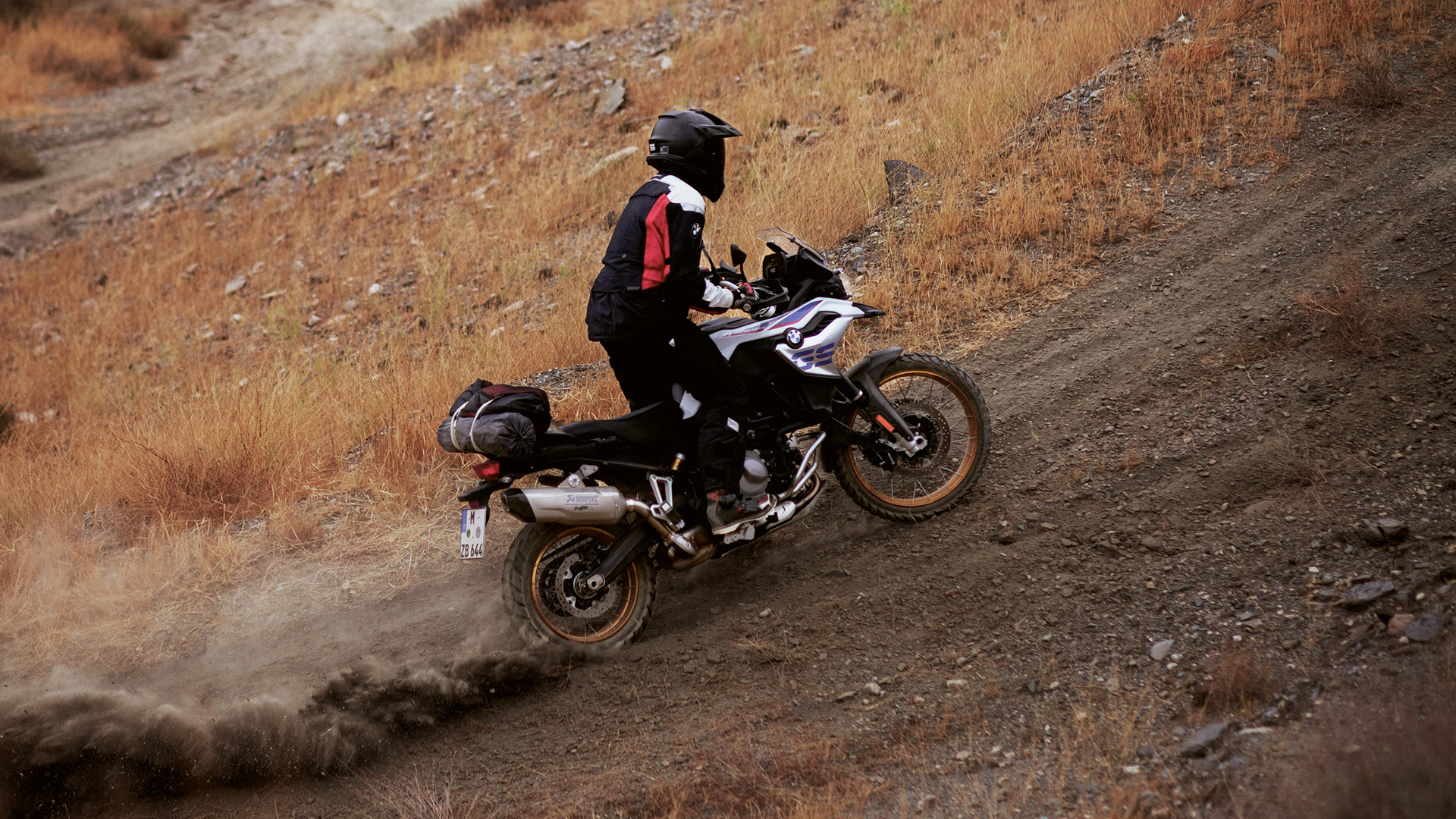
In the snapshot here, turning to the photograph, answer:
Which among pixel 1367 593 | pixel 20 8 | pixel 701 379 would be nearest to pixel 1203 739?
pixel 1367 593

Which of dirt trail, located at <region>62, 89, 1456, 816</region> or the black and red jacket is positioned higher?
the black and red jacket

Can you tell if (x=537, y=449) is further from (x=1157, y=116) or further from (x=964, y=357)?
(x=1157, y=116)

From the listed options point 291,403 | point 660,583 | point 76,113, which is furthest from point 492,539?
point 76,113

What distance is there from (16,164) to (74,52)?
5771 millimetres

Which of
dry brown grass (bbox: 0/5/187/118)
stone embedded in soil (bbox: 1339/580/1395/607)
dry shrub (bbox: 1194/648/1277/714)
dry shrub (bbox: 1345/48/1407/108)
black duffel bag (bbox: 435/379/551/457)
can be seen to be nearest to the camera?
dry shrub (bbox: 1194/648/1277/714)

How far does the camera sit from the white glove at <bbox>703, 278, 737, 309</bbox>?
430cm

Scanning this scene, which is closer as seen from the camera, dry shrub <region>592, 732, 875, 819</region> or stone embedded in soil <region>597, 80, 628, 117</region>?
dry shrub <region>592, 732, 875, 819</region>

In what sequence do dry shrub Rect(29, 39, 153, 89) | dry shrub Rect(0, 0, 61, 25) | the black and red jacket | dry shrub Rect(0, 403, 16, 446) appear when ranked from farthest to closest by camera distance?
dry shrub Rect(0, 0, 61, 25)
dry shrub Rect(29, 39, 153, 89)
dry shrub Rect(0, 403, 16, 446)
the black and red jacket

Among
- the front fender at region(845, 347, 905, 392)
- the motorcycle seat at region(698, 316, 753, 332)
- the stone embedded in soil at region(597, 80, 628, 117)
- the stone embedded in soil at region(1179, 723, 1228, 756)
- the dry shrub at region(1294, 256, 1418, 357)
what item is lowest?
the stone embedded in soil at region(1179, 723, 1228, 756)

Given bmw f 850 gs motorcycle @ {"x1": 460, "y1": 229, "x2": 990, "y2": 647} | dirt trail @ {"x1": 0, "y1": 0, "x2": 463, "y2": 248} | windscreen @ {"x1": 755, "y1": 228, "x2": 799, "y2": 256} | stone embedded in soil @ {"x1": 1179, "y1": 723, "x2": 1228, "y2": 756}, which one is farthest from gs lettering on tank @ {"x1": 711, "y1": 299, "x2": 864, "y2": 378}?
dirt trail @ {"x1": 0, "y1": 0, "x2": 463, "y2": 248}

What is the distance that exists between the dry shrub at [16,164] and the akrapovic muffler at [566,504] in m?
19.0

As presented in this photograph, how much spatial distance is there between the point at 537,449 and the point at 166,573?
318 cm

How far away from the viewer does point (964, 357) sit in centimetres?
633

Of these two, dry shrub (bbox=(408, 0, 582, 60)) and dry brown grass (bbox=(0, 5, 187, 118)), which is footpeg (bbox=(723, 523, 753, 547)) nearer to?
dry shrub (bbox=(408, 0, 582, 60))
